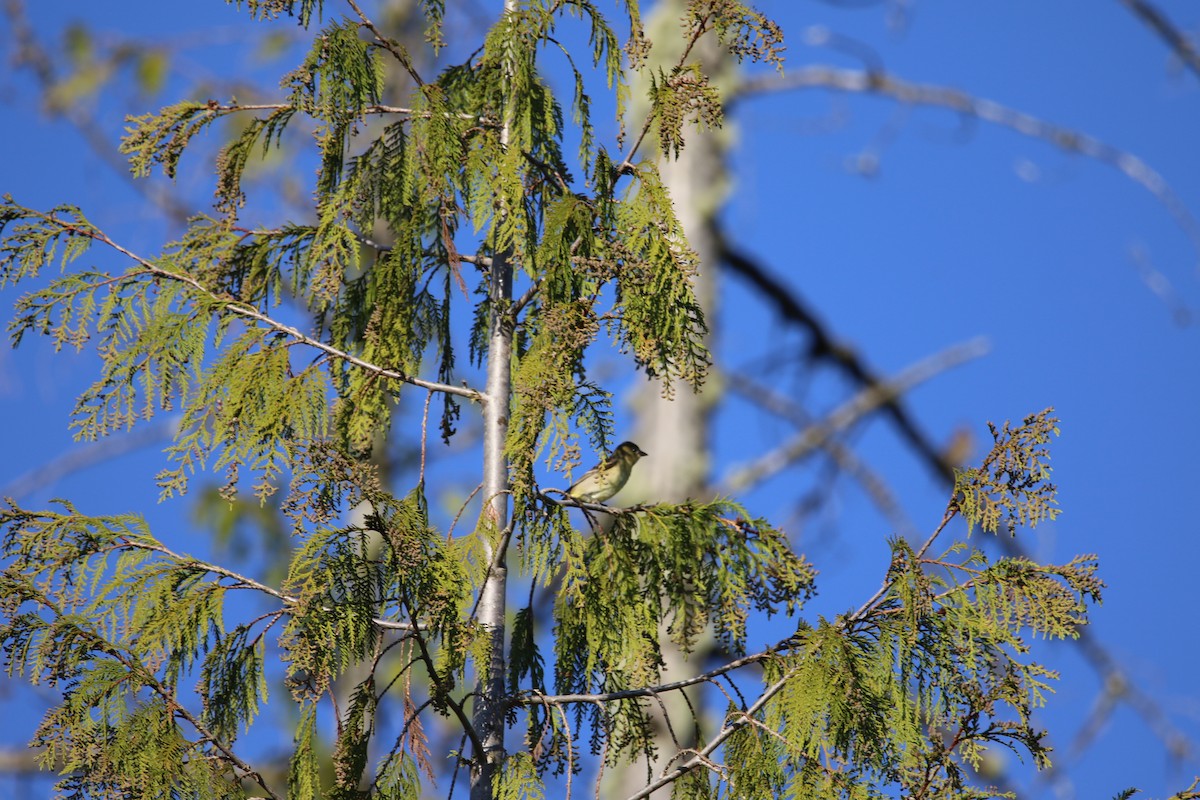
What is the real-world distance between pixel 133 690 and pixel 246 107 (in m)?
1.38

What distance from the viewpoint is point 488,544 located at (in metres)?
3.18

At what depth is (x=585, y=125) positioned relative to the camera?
134 inches

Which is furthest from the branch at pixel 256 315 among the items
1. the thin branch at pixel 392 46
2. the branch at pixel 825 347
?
the branch at pixel 825 347

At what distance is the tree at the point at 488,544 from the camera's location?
2.91 m

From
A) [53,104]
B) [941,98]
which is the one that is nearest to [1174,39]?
[941,98]

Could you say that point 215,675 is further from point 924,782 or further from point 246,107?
point 924,782

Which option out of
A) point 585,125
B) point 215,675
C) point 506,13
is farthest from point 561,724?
point 506,13

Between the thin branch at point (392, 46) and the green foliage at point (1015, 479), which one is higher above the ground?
the thin branch at point (392, 46)

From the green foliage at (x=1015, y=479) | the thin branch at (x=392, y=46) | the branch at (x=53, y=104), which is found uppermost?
the branch at (x=53, y=104)

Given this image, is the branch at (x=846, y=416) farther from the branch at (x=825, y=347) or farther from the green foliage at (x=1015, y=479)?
the green foliage at (x=1015, y=479)

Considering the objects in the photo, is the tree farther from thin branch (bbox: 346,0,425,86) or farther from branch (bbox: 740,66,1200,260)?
branch (bbox: 740,66,1200,260)

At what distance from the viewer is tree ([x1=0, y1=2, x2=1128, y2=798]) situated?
2906 millimetres

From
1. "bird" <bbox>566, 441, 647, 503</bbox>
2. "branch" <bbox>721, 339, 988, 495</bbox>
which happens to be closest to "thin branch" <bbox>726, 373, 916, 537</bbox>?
"branch" <bbox>721, 339, 988, 495</bbox>

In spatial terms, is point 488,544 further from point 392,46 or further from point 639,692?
point 392,46
